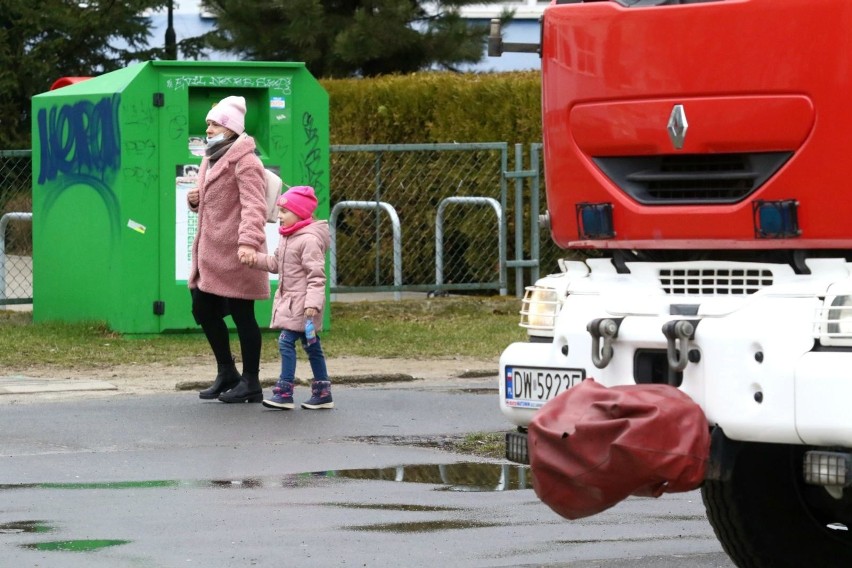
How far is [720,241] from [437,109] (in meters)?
12.7

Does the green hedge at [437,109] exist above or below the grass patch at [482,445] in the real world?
above

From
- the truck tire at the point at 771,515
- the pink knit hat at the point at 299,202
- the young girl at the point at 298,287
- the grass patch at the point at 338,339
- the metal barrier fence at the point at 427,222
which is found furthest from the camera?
the metal barrier fence at the point at 427,222

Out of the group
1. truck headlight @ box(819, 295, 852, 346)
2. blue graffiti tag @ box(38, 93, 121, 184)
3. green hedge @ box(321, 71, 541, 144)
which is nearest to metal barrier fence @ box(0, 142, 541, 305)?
green hedge @ box(321, 71, 541, 144)

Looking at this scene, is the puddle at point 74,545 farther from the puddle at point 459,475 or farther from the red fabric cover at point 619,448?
the red fabric cover at point 619,448

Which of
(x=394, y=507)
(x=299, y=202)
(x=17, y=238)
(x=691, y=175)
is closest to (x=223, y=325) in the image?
(x=299, y=202)

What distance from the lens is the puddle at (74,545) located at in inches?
248

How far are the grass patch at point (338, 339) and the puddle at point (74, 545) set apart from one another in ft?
18.0

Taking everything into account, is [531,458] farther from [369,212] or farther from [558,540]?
[369,212]

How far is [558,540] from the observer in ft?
21.5

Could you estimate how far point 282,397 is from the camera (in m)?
10.2

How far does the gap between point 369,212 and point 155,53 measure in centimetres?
1377

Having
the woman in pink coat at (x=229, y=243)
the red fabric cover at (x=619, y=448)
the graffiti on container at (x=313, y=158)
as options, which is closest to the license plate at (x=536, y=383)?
the red fabric cover at (x=619, y=448)

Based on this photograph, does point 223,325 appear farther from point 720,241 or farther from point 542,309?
point 720,241

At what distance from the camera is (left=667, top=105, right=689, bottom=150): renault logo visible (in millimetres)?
5434
